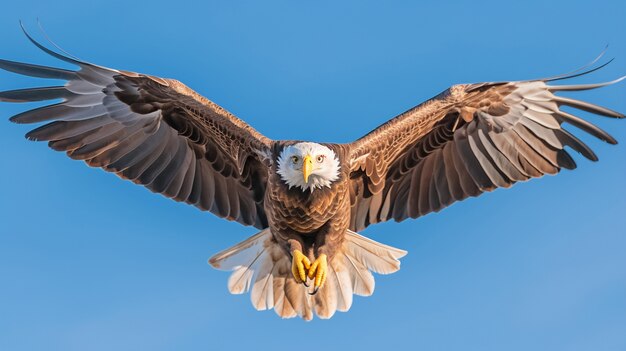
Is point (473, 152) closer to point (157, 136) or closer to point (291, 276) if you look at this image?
point (291, 276)

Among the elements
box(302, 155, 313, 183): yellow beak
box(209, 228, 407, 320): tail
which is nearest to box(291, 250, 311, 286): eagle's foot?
box(209, 228, 407, 320): tail

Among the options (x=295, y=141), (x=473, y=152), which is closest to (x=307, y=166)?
(x=295, y=141)

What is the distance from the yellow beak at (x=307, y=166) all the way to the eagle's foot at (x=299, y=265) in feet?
2.67

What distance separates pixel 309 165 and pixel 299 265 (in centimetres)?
100

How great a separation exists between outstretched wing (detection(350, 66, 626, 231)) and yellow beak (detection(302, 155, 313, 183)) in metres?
0.92

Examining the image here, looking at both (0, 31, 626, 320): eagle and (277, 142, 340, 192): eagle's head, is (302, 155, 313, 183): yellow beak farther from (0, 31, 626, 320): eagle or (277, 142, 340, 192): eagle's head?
(0, 31, 626, 320): eagle

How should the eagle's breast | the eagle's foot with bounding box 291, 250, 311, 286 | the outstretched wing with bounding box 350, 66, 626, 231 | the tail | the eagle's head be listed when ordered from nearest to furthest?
the eagle's head, the eagle's breast, the eagle's foot with bounding box 291, 250, 311, 286, the outstretched wing with bounding box 350, 66, 626, 231, the tail

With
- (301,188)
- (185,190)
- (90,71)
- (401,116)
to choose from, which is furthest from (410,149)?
(90,71)

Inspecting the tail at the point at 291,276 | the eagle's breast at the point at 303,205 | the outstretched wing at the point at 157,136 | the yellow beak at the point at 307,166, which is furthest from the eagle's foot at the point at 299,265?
the yellow beak at the point at 307,166

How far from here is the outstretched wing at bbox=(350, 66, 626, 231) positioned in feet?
30.4

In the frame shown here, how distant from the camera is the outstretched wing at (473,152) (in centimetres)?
927

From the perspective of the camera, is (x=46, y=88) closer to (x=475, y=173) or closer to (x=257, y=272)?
(x=257, y=272)

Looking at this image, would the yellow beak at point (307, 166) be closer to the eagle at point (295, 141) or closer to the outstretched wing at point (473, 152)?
the eagle at point (295, 141)

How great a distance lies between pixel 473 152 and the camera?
946 centimetres
